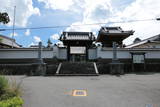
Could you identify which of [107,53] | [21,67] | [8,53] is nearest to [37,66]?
[21,67]

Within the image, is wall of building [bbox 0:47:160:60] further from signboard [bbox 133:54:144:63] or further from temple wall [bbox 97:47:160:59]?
signboard [bbox 133:54:144:63]

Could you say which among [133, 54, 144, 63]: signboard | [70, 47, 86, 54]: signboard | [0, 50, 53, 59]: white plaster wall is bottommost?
[133, 54, 144, 63]: signboard

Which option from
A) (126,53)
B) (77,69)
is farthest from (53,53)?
(126,53)

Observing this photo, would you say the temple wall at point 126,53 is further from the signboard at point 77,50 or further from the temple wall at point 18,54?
the temple wall at point 18,54

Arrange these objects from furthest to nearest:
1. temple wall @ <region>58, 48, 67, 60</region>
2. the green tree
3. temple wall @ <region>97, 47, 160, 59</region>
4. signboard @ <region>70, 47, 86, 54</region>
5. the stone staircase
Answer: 1. signboard @ <region>70, 47, 86, 54</region>
2. temple wall @ <region>58, 48, 67, 60</region>
3. temple wall @ <region>97, 47, 160, 59</region>
4. the stone staircase
5. the green tree

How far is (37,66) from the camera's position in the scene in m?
14.0

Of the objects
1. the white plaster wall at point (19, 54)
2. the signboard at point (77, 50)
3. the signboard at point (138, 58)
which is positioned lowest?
the signboard at point (138, 58)

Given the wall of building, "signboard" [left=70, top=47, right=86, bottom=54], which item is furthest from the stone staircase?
"signboard" [left=70, top=47, right=86, bottom=54]

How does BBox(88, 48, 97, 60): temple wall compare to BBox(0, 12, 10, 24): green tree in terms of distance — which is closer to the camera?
BBox(0, 12, 10, 24): green tree

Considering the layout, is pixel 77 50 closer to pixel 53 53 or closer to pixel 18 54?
pixel 53 53

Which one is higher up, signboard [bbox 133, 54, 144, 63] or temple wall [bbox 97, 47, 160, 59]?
temple wall [bbox 97, 47, 160, 59]

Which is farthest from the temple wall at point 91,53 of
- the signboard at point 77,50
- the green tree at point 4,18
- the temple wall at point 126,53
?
the green tree at point 4,18

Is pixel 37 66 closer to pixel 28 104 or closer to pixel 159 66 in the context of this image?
pixel 28 104

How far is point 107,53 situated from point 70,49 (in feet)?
18.6
